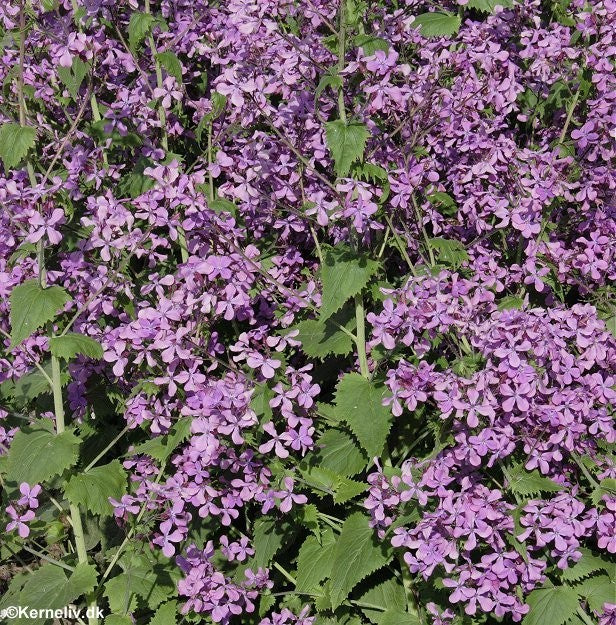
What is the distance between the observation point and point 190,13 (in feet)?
16.2

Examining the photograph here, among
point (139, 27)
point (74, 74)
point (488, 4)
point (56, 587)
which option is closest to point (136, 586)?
point (56, 587)

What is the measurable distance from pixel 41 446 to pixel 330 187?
1.85 metres

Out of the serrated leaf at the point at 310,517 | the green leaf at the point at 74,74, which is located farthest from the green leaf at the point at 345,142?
the serrated leaf at the point at 310,517

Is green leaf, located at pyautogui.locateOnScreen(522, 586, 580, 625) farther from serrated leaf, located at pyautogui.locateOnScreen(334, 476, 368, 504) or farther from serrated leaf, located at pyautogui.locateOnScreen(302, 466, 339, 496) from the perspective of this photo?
serrated leaf, located at pyautogui.locateOnScreen(302, 466, 339, 496)

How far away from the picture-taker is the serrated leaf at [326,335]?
4047 millimetres

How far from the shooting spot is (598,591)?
395 cm

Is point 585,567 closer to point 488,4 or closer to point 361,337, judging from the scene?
point 361,337

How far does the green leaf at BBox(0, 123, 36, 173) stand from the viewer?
3.88m

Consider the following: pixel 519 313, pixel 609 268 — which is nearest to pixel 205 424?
pixel 519 313

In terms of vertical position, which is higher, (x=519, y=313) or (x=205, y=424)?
(x=519, y=313)

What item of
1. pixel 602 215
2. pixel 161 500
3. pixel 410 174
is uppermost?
pixel 410 174

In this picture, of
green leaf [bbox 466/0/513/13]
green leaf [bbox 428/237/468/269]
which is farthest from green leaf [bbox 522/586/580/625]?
green leaf [bbox 466/0/513/13]

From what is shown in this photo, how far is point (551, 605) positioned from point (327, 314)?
167 centimetres

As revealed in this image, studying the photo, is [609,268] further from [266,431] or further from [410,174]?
[266,431]
